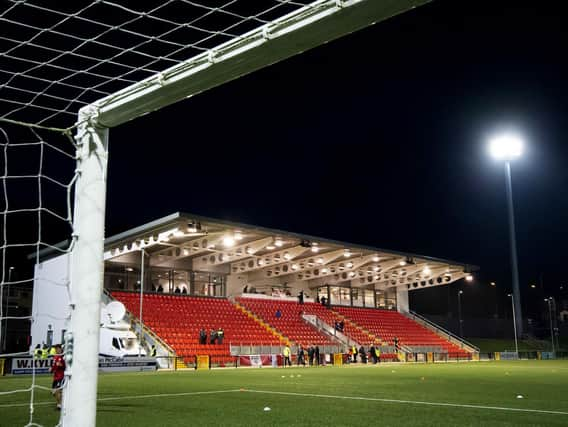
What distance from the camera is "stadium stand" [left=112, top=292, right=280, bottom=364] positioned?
106 feet

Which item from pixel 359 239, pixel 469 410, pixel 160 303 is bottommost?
pixel 469 410

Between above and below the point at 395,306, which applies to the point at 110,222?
above

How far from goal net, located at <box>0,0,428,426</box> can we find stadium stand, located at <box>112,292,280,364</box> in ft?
84.5

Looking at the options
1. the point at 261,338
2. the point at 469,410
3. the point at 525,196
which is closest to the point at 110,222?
the point at 261,338

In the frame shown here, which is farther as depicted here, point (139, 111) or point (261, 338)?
point (261, 338)

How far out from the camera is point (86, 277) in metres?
4.63

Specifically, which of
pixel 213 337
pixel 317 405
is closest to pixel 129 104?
pixel 317 405

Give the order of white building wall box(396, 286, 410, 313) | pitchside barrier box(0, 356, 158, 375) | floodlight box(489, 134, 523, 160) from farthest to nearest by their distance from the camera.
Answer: white building wall box(396, 286, 410, 313) < floodlight box(489, 134, 523, 160) < pitchside barrier box(0, 356, 158, 375)

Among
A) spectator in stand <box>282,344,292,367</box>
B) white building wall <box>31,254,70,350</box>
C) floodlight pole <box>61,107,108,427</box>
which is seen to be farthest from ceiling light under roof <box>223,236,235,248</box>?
floodlight pole <box>61,107,108,427</box>

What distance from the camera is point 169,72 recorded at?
471 cm

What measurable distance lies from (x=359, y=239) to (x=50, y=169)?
74.2 metres

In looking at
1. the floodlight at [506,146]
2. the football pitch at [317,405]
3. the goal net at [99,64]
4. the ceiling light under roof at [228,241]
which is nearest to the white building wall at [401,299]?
the floodlight at [506,146]

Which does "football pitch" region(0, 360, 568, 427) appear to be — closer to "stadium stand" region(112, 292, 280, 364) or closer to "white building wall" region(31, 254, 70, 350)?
"stadium stand" region(112, 292, 280, 364)

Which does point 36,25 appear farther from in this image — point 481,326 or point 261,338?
point 481,326
